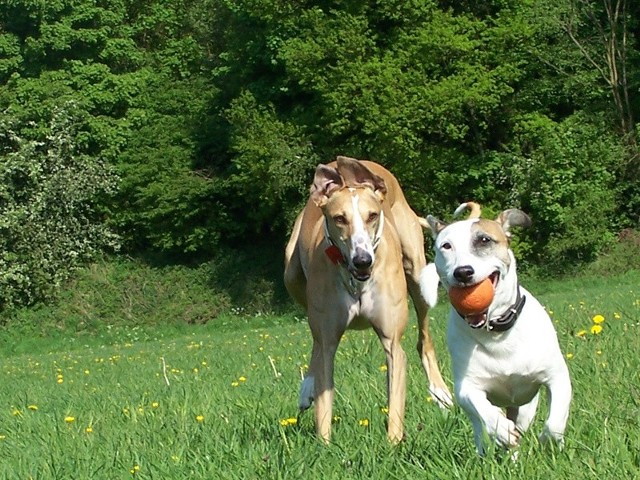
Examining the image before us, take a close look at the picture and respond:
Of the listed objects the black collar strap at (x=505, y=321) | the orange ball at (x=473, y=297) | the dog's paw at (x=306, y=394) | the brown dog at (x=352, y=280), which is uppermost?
the orange ball at (x=473, y=297)

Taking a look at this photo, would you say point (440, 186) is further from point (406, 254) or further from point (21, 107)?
Answer: point (406, 254)

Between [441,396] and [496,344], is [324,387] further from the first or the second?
[496,344]

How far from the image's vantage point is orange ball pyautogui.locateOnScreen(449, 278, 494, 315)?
14.5ft

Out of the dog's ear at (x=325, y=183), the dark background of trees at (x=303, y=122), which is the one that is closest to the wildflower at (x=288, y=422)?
the dog's ear at (x=325, y=183)

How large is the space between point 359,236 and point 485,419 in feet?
6.10

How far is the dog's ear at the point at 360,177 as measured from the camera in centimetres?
657

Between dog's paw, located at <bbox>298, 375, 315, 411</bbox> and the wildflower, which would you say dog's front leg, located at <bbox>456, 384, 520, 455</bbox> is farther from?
dog's paw, located at <bbox>298, 375, 315, 411</bbox>

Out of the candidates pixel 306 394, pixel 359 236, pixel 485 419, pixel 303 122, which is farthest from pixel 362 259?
pixel 303 122

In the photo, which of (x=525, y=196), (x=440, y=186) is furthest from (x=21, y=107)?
(x=525, y=196)

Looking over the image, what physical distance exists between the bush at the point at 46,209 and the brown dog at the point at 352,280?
2755 cm

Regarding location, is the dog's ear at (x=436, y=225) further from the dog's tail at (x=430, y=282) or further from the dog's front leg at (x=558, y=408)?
the dog's front leg at (x=558, y=408)

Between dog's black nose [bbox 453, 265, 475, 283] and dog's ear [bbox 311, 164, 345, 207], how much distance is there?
219 cm

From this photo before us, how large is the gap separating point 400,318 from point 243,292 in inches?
1076

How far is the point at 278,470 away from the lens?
463cm
